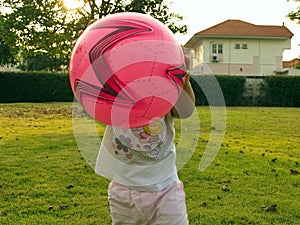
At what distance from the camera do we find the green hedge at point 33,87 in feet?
85.5

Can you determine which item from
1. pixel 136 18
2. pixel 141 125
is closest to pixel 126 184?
pixel 141 125

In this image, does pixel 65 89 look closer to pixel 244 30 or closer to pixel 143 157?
pixel 143 157

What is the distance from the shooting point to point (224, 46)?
46.0 metres

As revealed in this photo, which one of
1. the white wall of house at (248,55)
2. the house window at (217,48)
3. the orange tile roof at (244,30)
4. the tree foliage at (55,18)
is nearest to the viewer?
the tree foliage at (55,18)

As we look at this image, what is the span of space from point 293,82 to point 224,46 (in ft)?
→ 66.7

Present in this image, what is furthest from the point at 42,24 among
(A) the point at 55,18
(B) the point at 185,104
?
(B) the point at 185,104

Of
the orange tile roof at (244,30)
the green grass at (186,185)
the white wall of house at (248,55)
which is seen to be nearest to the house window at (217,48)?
the white wall of house at (248,55)

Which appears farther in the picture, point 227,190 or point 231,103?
point 231,103

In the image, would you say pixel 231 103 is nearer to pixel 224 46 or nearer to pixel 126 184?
pixel 224 46

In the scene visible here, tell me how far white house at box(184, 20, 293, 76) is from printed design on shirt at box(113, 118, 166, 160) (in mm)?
42920

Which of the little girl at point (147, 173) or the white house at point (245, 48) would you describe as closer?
the little girl at point (147, 173)

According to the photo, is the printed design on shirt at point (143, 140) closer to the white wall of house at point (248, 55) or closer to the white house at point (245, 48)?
the white house at point (245, 48)

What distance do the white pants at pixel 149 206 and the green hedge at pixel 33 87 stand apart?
78.7 ft

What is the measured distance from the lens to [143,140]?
8.30 ft
